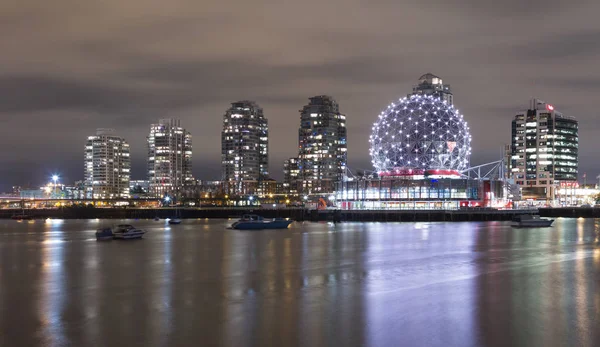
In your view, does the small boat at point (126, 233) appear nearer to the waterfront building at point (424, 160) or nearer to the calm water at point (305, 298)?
the calm water at point (305, 298)

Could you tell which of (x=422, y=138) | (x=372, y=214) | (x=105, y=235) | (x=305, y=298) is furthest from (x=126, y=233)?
(x=422, y=138)

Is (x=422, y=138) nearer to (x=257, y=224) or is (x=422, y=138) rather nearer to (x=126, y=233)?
(x=257, y=224)

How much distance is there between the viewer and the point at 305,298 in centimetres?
2667

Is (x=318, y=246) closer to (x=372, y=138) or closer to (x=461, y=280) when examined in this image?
(x=461, y=280)

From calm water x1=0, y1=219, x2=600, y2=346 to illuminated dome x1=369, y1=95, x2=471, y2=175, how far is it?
2581 inches

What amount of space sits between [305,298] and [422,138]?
90.4 metres

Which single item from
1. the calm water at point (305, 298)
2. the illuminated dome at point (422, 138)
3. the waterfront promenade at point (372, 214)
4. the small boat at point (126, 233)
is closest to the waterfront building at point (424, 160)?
the illuminated dome at point (422, 138)

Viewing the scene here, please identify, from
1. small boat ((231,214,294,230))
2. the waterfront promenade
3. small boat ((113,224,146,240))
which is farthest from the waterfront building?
small boat ((113,224,146,240))

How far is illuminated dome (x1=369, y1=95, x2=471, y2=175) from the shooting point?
371ft

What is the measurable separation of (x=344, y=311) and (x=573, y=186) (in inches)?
7354

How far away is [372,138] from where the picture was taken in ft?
400

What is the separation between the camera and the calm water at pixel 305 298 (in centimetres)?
2005

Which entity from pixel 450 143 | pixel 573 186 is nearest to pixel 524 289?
pixel 450 143

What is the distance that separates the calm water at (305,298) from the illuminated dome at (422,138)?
65.6 metres
